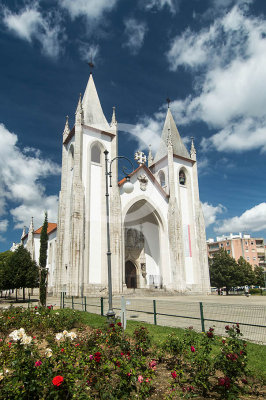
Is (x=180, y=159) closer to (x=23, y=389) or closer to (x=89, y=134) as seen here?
(x=89, y=134)

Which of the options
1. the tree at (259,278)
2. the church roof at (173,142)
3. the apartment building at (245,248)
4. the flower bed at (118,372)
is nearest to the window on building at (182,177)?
the church roof at (173,142)

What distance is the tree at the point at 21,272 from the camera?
22344 millimetres

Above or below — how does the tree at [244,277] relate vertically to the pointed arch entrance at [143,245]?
below

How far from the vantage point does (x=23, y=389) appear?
3082 mm

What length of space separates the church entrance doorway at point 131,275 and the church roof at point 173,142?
1502 cm

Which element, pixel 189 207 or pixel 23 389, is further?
pixel 189 207

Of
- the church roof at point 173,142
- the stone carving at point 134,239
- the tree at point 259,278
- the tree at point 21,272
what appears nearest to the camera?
the tree at point 21,272

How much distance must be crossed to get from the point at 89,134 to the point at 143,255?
633 inches

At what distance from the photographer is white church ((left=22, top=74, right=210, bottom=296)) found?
80.6ft

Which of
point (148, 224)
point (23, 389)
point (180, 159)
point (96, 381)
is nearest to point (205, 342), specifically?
point (96, 381)

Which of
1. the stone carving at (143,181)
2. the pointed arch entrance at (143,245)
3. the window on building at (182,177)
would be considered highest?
the window on building at (182,177)

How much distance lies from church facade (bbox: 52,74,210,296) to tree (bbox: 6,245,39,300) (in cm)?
280

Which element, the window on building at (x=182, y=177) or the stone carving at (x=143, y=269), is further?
the window on building at (x=182, y=177)

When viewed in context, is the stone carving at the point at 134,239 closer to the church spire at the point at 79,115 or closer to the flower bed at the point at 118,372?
the church spire at the point at 79,115
